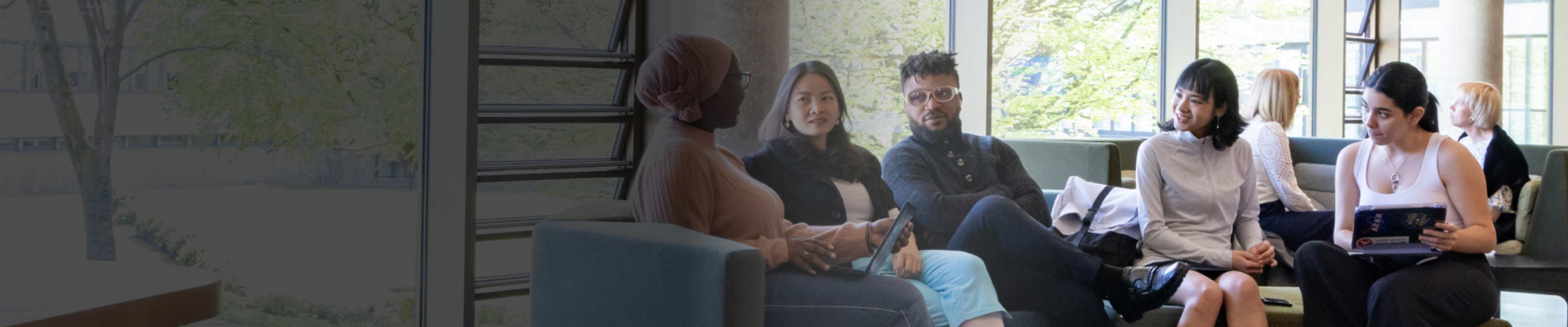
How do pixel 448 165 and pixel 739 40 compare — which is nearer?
pixel 739 40

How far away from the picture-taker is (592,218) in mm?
2125

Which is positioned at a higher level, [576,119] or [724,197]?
[576,119]

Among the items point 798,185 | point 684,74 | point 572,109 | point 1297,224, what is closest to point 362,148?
point 572,109

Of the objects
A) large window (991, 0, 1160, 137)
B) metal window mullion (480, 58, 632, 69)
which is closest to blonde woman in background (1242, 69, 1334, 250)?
large window (991, 0, 1160, 137)

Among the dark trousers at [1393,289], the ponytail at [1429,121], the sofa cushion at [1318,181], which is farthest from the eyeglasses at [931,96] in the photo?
the sofa cushion at [1318,181]

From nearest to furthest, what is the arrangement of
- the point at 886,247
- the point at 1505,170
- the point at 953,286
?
the point at 886,247 → the point at 953,286 → the point at 1505,170

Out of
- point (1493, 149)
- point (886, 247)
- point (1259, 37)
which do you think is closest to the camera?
point (886, 247)

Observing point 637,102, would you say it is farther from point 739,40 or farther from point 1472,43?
point 1472,43

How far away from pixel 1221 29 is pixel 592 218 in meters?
5.48

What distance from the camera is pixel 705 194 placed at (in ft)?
6.61

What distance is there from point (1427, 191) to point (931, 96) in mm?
1525

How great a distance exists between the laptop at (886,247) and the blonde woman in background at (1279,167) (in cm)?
195

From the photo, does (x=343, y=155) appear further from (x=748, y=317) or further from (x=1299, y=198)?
(x=1299, y=198)

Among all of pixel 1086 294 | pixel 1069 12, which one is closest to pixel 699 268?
pixel 1086 294
